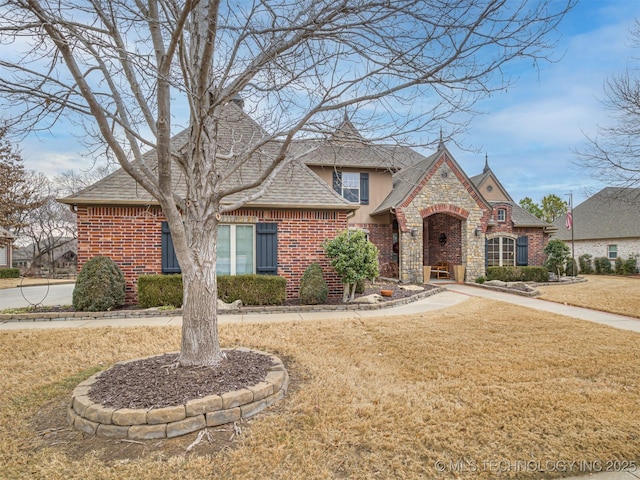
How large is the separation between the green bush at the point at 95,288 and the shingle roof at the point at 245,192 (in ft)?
5.73

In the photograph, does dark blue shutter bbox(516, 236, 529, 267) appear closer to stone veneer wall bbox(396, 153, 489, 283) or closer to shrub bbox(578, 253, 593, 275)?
stone veneer wall bbox(396, 153, 489, 283)

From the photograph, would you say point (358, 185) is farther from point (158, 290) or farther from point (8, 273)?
point (8, 273)

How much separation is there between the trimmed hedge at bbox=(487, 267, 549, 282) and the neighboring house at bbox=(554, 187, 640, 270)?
353 inches

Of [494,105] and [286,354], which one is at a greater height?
[494,105]

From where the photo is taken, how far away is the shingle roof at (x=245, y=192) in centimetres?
873

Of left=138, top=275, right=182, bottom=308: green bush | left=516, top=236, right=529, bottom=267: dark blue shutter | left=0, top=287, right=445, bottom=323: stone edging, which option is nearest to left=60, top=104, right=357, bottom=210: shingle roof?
left=138, top=275, right=182, bottom=308: green bush

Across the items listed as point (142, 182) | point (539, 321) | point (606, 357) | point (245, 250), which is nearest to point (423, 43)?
point (142, 182)

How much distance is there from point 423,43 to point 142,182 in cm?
316

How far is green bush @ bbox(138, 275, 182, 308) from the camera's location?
8359 mm

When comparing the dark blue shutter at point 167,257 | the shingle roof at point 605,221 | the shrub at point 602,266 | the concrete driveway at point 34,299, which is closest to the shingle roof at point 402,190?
the dark blue shutter at point 167,257

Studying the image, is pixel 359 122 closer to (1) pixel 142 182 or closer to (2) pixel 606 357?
(1) pixel 142 182

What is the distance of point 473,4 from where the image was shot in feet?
10.4

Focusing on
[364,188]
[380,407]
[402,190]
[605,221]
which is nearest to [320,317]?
[380,407]

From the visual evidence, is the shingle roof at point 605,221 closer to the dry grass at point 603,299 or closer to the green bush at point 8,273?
the dry grass at point 603,299
